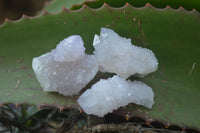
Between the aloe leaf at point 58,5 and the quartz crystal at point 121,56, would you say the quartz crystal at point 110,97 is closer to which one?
the quartz crystal at point 121,56

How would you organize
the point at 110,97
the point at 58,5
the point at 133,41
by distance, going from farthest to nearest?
the point at 58,5, the point at 133,41, the point at 110,97

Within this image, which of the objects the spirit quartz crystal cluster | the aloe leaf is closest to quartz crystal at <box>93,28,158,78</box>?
the spirit quartz crystal cluster

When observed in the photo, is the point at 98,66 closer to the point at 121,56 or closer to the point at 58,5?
the point at 121,56

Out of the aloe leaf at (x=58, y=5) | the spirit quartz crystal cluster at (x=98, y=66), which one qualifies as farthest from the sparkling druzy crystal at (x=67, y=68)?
the aloe leaf at (x=58, y=5)

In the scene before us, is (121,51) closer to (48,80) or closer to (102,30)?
(102,30)

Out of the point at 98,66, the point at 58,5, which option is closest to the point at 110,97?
the point at 98,66

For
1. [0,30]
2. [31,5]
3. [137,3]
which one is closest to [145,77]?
[137,3]

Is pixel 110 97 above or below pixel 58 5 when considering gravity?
below

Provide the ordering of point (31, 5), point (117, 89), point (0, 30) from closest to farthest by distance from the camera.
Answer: point (117, 89) < point (0, 30) < point (31, 5)
